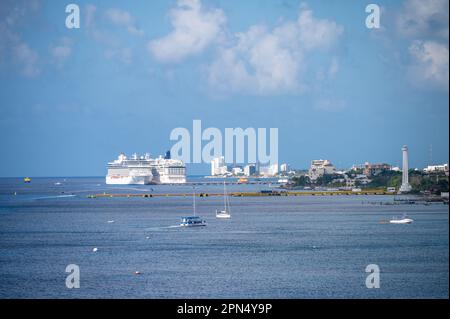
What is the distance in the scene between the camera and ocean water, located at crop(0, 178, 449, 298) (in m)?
21.1

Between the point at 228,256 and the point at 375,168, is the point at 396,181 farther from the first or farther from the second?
the point at 228,256

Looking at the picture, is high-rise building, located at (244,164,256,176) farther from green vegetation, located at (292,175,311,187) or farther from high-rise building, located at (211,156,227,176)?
green vegetation, located at (292,175,311,187)

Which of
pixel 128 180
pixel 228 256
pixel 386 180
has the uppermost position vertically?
pixel 128 180

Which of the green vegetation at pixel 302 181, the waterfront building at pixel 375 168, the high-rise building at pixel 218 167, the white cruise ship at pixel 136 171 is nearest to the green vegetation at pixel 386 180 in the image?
the waterfront building at pixel 375 168

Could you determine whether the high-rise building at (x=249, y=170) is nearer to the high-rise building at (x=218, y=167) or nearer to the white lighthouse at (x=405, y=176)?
the high-rise building at (x=218, y=167)

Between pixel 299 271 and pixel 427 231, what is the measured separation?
13.7m

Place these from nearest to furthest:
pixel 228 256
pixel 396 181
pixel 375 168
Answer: pixel 228 256
pixel 396 181
pixel 375 168

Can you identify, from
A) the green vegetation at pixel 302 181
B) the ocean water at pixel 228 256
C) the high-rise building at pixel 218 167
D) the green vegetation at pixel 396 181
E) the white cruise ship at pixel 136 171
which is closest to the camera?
the ocean water at pixel 228 256

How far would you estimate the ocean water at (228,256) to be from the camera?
21.1 meters

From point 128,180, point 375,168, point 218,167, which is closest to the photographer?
point 375,168

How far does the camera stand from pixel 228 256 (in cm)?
2711

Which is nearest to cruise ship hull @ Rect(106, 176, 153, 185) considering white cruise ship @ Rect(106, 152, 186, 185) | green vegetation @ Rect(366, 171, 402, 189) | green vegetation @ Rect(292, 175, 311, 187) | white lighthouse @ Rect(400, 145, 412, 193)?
white cruise ship @ Rect(106, 152, 186, 185)

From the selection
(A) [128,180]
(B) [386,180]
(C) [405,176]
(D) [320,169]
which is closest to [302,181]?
(D) [320,169]
